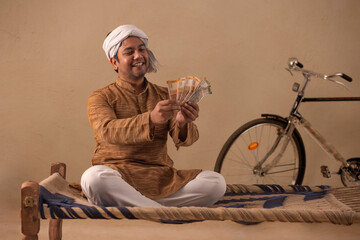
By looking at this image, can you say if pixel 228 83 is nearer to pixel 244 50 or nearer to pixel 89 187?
pixel 244 50

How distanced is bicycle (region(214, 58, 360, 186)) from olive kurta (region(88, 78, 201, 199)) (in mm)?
853

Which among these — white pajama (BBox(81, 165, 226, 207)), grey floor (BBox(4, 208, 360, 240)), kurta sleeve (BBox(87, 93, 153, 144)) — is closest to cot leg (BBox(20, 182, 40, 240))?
white pajama (BBox(81, 165, 226, 207))

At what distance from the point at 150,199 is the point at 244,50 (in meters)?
1.80

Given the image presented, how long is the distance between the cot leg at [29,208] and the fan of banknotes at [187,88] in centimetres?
72

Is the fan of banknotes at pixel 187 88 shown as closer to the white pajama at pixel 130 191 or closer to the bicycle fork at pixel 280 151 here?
the white pajama at pixel 130 191

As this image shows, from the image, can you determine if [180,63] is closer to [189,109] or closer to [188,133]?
[188,133]

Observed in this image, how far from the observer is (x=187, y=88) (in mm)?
2098

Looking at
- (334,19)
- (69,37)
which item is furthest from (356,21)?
(69,37)

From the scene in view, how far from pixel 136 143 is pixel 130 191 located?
276 mm

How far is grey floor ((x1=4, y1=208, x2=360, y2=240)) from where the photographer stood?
3068mm

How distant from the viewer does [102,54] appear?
3.54 m

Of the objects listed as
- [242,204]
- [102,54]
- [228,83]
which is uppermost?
[102,54]

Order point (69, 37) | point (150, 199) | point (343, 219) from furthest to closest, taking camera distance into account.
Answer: point (69, 37)
point (150, 199)
point (343, 219)

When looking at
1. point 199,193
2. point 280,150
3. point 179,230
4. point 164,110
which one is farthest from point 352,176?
point 164,110
